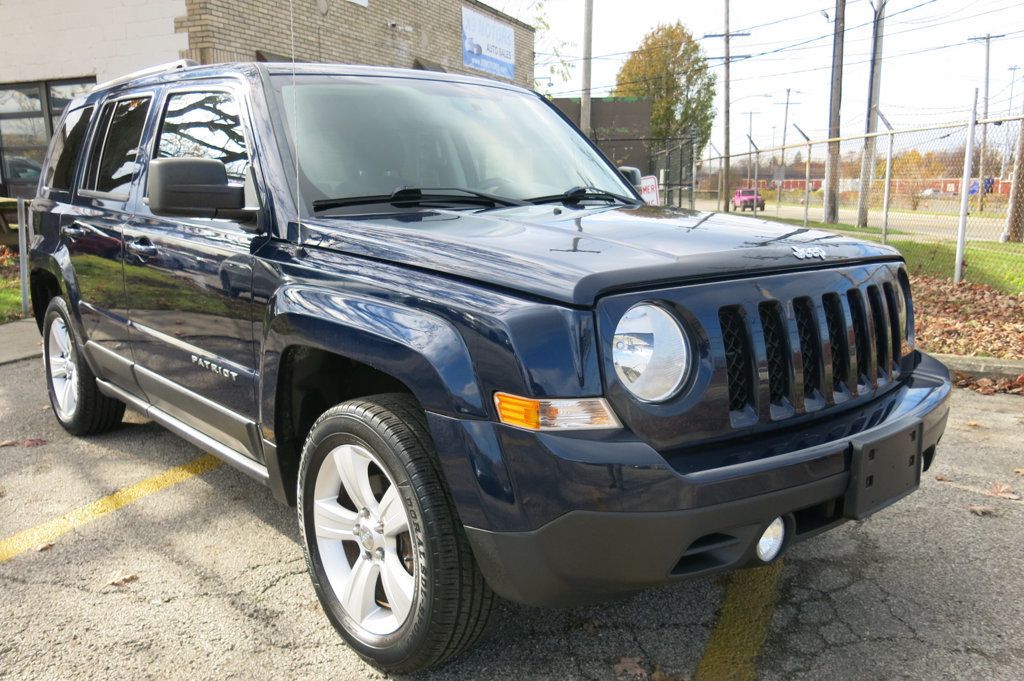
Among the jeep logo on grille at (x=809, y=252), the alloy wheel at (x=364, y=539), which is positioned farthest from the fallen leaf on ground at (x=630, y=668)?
the jeep logo on grille at (x=809, y=252)

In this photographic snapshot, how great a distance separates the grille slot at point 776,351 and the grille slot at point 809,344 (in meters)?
0.11

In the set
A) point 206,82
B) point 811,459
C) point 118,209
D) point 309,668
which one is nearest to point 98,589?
point 309,668

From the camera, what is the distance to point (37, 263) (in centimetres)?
491

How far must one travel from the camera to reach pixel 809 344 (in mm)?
2465

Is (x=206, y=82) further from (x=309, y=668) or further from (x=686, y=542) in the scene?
(x=686, y=542)

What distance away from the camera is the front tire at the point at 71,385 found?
4648mm

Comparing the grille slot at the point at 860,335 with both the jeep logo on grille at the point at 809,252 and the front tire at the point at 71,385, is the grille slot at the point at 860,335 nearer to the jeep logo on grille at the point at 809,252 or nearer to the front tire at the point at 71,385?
the jeep logo on grille at the point at 809,252

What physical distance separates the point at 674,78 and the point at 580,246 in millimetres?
50903

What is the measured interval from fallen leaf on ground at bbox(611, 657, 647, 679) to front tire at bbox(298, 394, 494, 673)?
0.49m

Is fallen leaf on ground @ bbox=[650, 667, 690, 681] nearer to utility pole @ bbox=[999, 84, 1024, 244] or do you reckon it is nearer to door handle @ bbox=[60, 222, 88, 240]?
door handle @ bbox=[60, 222, 88, 240]

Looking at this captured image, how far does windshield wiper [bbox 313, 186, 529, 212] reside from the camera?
297cm

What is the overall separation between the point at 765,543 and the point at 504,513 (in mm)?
722

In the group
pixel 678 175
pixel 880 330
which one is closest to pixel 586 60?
pixel 678 175

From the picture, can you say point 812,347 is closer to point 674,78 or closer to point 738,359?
point 738,359
